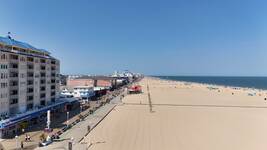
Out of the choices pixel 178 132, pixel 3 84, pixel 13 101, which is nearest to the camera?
pixel 3 84

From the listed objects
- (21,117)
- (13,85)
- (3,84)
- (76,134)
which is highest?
(3,84)

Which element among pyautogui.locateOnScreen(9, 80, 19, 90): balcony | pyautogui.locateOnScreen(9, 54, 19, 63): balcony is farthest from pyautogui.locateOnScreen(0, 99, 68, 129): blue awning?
pyautogui.locateOnScreen(9, 54, 19, 63): balcony

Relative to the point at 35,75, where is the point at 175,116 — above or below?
below

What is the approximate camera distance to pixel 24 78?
1656 inches

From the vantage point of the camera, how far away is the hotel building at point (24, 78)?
36906 millimetres

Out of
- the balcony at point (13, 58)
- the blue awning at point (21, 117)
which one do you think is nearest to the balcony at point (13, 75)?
the balcony at point (13, 58)

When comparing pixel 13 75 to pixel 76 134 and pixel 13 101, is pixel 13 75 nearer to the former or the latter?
pixel 13 101

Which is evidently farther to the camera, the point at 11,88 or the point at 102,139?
the point at 11,88

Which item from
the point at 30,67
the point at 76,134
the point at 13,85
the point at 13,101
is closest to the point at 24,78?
the point at 30,67

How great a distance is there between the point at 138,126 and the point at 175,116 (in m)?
11.9

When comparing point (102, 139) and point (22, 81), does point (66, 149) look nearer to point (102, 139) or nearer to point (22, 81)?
point (102, 139)

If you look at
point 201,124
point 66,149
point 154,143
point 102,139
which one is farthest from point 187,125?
point 66,149

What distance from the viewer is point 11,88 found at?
38.4 meters

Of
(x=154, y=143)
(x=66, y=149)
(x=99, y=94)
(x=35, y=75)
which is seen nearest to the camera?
(x=66, y=149)
